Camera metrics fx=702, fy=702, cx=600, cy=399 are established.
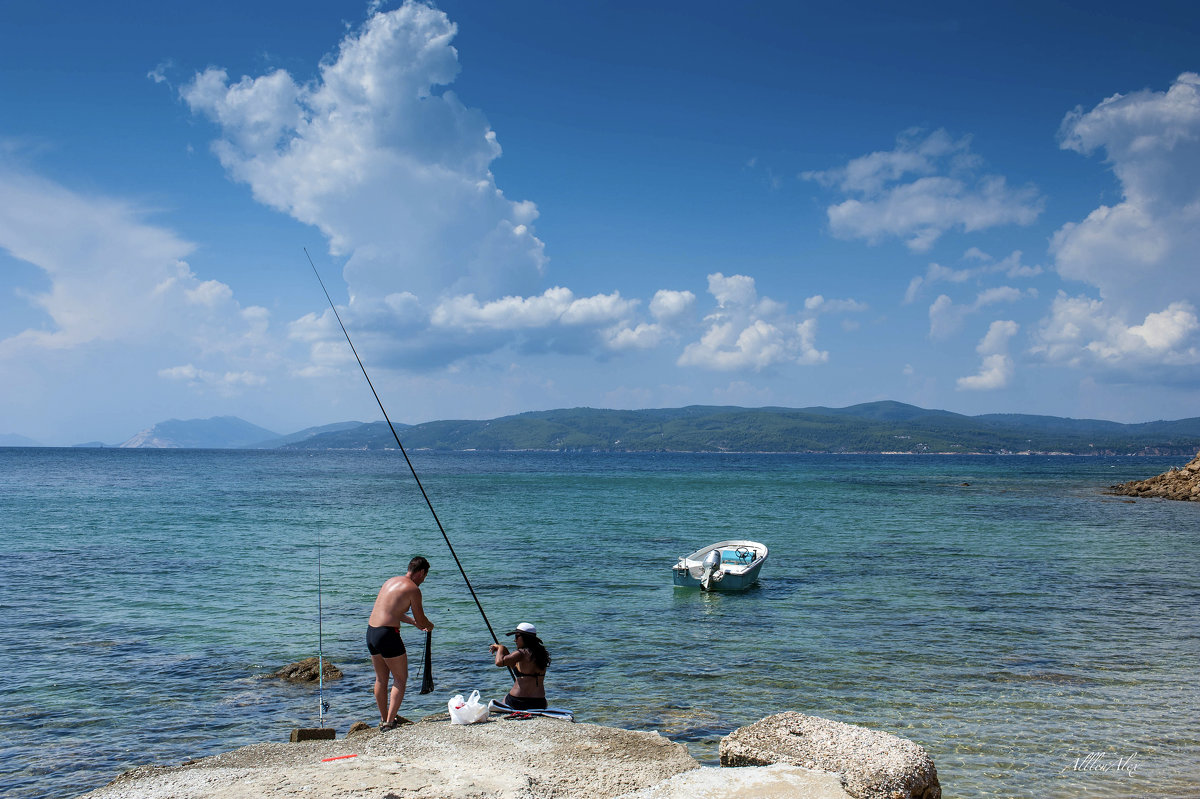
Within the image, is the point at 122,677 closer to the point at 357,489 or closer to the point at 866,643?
the point at 866,643

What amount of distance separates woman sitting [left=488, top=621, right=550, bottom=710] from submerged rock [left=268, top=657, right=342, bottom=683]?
5532 mm

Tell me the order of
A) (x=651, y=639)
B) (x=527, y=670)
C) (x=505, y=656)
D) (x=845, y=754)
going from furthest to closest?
1. (x=651, y=639)
2. (x=527, y=670)
3. (x=505, y=656)
4. (x=845, y=754)

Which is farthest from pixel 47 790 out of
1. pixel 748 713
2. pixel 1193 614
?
pixel 1193 614

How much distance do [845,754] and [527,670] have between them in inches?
160

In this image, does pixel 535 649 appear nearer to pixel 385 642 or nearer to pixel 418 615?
pixel 418 615

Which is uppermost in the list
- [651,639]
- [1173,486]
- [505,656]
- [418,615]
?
[418,615]

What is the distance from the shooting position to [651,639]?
16.2 metres

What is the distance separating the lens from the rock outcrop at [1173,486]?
5341cm

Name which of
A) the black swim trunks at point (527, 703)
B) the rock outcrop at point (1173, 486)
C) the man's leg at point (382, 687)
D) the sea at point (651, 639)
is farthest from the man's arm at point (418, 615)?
the rock outcrop at point (1173, 486)

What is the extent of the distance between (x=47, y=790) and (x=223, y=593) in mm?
12738

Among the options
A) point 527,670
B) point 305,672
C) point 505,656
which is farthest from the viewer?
point 305,672

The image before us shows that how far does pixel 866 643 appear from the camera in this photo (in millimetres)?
15648

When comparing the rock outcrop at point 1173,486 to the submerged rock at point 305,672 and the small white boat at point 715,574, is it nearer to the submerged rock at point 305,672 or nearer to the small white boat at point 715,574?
the small white boat at point 715,574

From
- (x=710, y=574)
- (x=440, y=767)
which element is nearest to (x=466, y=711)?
(x=440, y=767)
